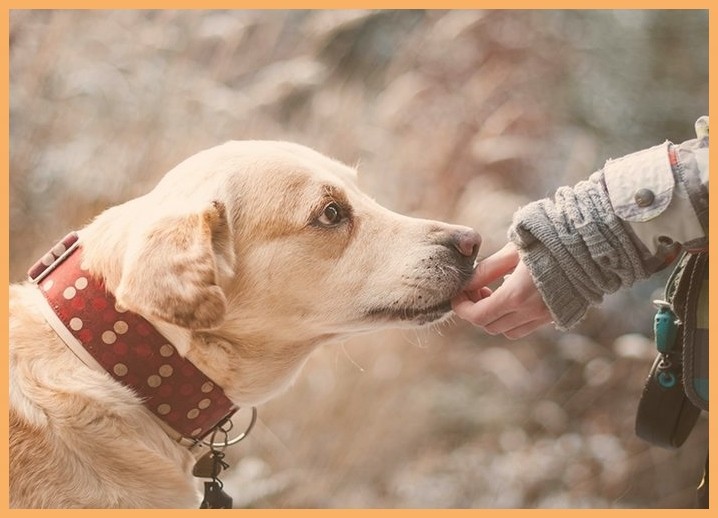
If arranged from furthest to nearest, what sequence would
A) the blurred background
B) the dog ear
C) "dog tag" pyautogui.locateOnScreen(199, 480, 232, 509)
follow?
the blurred background, "dog tag" pyautogui.locateOnScreen(199, 480, 232, 509), the dog ear

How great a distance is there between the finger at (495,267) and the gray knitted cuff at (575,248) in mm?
171

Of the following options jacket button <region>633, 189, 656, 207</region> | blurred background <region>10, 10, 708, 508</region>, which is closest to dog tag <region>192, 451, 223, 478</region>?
jacket button <region>633, 189, 656, 207</region>

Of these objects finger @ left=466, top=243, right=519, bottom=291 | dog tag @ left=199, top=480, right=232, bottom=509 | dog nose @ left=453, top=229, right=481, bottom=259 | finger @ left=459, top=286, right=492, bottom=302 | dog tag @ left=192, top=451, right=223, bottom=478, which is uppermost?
dog nose @ left=453, top=229, right=481, bottom=259

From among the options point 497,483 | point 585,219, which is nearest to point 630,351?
point 497,483

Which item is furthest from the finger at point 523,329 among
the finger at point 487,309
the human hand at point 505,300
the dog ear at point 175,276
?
the dog ear at point 175,276

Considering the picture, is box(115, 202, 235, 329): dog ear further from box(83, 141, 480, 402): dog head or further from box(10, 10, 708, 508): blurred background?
box(10, 10, 708, 508): blurred background

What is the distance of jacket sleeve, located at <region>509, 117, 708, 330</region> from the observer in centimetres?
165

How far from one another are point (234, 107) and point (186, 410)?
2069 millimetres

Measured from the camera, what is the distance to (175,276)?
1.64 m

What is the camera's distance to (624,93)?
372 centimetres

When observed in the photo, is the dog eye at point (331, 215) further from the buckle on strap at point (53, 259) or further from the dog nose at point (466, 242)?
the buckle on strap at point (53, 259)

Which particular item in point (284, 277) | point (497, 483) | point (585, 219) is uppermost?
point (585, 219)

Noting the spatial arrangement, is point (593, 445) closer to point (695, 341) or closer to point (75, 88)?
point (695, 341)

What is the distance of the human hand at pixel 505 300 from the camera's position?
182 centimetres
